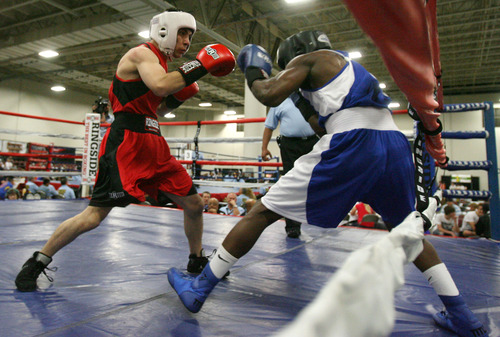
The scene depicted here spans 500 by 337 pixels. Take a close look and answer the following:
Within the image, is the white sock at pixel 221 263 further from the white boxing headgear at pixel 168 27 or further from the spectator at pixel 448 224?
the spectator at pixel 448 224

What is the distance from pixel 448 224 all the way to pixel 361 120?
166 inches

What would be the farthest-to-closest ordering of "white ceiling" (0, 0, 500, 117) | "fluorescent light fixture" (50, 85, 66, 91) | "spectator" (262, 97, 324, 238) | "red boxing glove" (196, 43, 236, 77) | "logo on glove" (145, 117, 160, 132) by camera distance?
"fluorescent light fixture" (50, 85, 66, 91) → "white ceiling" (0, 0, 500, 117) → "spectator" (262, 97, 324, 238) → "logo on glove" (145, 117, 160, 132) → "red boxing glove" (196, 43, 236, 77)

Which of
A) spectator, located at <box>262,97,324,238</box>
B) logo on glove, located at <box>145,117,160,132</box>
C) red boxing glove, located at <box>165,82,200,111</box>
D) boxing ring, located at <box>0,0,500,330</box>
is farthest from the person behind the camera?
spectator, located at <box>262,97,324,238</box>

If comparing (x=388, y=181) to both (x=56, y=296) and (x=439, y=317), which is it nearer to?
(x=439, y=317)

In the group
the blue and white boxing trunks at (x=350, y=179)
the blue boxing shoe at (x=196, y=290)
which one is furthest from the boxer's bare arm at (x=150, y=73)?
the blue boxing shoe at (x=196, y=290)

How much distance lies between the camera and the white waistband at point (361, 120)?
46.8 inches

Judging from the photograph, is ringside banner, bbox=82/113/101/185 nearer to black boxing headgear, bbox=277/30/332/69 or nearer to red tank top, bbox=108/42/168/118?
red tank top, bbox=108/42/168/118

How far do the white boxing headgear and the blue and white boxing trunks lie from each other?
2.79ft

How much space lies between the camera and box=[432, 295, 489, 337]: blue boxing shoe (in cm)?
108

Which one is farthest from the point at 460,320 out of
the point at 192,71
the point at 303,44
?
the point at 192,71

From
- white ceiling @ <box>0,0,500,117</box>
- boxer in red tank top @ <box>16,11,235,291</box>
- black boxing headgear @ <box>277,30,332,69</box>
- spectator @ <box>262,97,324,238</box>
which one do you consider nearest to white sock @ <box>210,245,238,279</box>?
boxer in red tank top @ <box>16,11,235,291</box>

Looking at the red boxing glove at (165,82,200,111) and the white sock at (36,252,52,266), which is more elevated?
the red boxing glove at (165,82,200,111)

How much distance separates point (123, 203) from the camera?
4.75 feet

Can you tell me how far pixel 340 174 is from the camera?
115 centimetres
